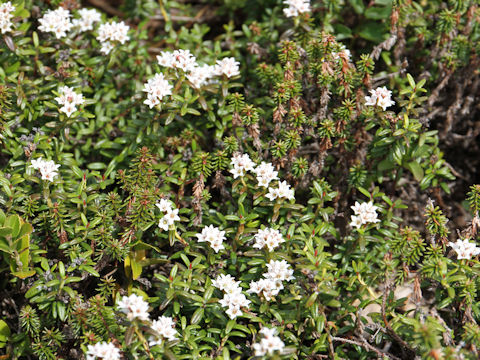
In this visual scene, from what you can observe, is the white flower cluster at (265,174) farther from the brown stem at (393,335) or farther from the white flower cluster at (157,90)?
the brown stem at (393,335)

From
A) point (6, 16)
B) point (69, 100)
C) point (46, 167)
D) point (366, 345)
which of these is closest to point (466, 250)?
point (366, 345)

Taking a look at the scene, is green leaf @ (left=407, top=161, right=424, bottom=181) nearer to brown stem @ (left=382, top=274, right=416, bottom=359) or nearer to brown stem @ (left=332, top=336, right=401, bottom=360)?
brown stem @ (left=382, top=274, right=416, bottom=359)

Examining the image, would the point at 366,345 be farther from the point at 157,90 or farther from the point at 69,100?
the point at 69,100

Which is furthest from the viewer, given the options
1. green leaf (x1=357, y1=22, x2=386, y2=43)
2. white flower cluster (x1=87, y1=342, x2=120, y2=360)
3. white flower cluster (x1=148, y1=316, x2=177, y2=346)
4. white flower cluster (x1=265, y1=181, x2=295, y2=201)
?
green leaf (x1=357, y1=22, x2=386, y2=43)

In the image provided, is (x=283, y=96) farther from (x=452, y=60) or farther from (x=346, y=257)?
(x=452, y=60)

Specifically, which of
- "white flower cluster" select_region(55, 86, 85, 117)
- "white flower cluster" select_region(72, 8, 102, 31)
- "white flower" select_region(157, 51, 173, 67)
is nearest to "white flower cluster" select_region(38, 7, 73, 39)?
"white flower cluster" select_region(72, 8, 102, 31)

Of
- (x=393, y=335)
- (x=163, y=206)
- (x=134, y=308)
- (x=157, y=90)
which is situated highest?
(x=157, y=90)

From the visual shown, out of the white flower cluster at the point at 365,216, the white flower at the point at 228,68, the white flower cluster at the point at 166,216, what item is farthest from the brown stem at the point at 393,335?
the white flower at the point at 228,68

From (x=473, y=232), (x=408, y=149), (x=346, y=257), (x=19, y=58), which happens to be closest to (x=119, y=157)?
(x=19, y=58)
